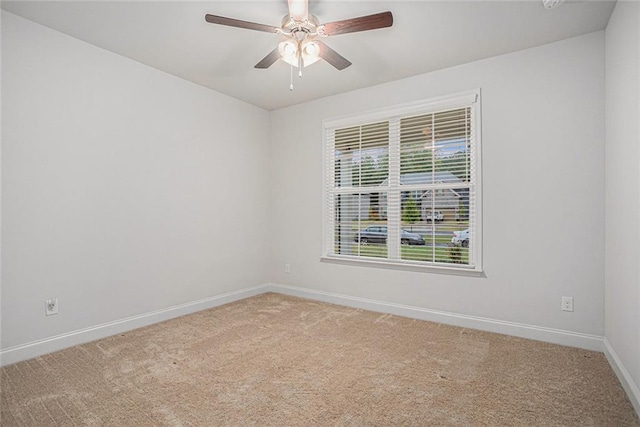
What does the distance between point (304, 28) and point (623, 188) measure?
7.87 ft

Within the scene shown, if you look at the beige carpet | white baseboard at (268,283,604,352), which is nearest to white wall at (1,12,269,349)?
the beige carpet

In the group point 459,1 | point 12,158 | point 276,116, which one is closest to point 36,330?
point 12,158

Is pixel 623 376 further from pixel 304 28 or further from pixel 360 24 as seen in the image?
pixel 304 28

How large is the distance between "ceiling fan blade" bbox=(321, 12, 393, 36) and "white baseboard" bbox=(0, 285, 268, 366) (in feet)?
10.0

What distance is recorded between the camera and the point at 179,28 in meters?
2.70

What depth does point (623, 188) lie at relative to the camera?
7.39ft

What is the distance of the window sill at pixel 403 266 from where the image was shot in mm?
3314

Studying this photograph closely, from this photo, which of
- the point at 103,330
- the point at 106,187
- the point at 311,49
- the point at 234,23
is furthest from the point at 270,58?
the point at 103,330

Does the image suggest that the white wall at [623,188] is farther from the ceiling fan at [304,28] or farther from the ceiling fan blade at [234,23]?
the ceiling fan blade at [234,23]

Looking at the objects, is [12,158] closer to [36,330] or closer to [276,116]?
[36,330]

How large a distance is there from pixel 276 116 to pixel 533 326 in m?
3.89

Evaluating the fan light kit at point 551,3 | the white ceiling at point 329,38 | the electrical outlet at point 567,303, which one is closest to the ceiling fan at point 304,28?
the white ceiling at point 329,38

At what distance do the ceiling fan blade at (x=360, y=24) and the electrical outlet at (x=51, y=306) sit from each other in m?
2.93

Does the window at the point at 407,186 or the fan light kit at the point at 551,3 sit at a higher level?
the fan light kit at the point at 551,3
